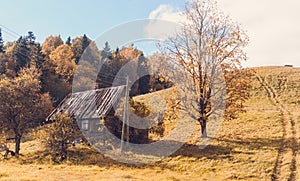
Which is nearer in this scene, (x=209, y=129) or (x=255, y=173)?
(x=255, y=173)

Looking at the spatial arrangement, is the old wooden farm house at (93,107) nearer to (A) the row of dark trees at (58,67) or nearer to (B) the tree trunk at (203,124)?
(A) the row of dark trees at (58,67)

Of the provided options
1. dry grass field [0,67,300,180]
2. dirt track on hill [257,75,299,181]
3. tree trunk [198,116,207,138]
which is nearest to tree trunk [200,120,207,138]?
tree trunk [198,116,207,138]

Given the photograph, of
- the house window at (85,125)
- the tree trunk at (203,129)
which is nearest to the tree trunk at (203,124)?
the tree trunk at (203,129)

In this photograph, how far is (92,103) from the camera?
3556 centimetres

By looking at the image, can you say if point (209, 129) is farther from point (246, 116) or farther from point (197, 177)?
point (197, 177)

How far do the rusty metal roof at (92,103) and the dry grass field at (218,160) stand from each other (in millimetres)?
4203

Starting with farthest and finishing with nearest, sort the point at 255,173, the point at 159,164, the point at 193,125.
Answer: the point at 193,125 → the point at 159,164 → the point at 255,173

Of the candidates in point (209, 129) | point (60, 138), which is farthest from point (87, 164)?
point (209, 129)

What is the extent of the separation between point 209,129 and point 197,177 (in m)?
13.8

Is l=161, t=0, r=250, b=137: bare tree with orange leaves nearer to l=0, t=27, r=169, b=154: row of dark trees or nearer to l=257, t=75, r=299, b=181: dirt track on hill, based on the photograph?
l=257, t=75, r=299, b=181: dirt track on hill

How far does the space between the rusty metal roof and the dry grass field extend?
4203mm

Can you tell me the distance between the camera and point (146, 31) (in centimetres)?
2977

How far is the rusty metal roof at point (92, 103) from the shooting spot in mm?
32625

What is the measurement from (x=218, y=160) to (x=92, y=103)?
18.1 meters
